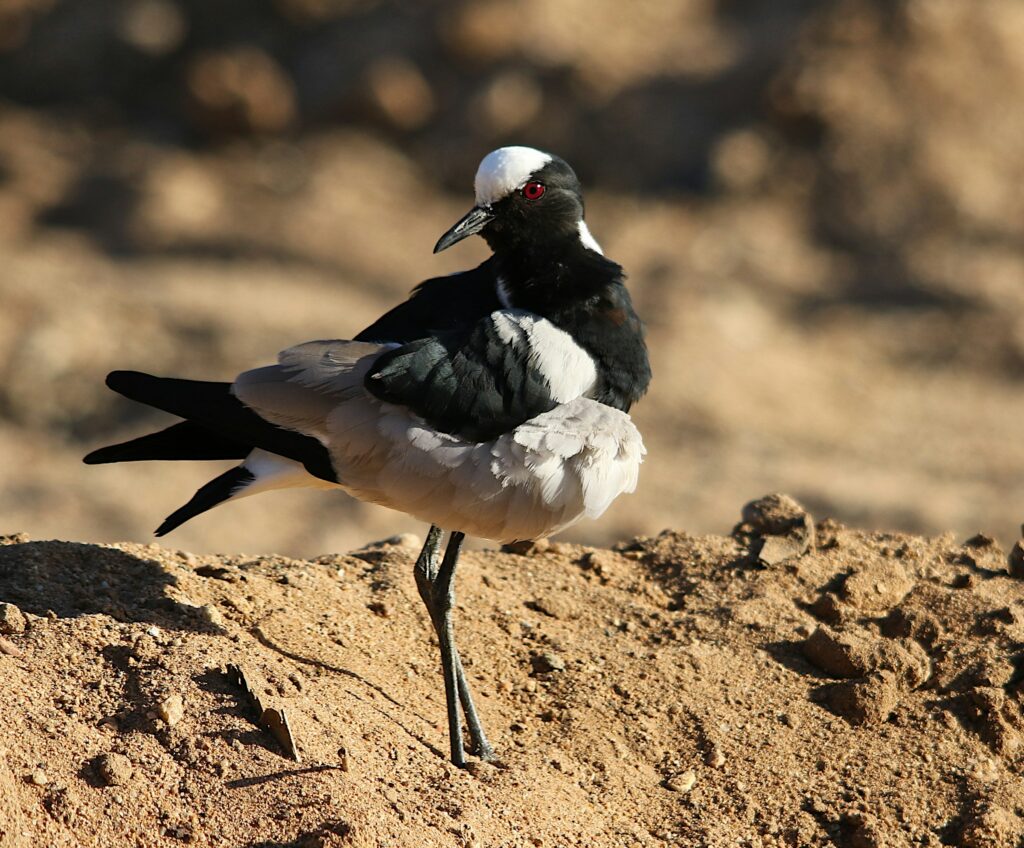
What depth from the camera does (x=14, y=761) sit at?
→ 4.34 m

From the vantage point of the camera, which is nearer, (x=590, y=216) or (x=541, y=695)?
(x=541, y=695)

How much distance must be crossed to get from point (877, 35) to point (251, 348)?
306 inches

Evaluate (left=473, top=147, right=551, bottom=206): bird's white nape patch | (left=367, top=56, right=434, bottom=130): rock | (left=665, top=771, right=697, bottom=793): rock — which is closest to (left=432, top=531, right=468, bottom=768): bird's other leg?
(left=665, top=771, right=697, bottom=793): rock

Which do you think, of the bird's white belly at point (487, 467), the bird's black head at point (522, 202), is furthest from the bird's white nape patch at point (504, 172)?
the bird's white belly at point (487, 467)

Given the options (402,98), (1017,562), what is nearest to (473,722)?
(1017,562)

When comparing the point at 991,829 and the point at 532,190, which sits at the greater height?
the point at 532,190

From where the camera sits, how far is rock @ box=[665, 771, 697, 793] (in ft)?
17.0

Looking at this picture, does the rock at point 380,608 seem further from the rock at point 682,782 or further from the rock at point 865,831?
the rock at point 865,831

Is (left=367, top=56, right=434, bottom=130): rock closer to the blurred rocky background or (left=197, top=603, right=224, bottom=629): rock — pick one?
the blurred rocky background

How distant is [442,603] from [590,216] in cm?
1085

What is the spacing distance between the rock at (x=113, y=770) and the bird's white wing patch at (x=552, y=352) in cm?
191

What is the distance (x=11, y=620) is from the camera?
16.3ft

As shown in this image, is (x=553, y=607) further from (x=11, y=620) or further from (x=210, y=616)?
(x=11, y=620)

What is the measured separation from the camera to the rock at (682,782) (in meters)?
5.18
